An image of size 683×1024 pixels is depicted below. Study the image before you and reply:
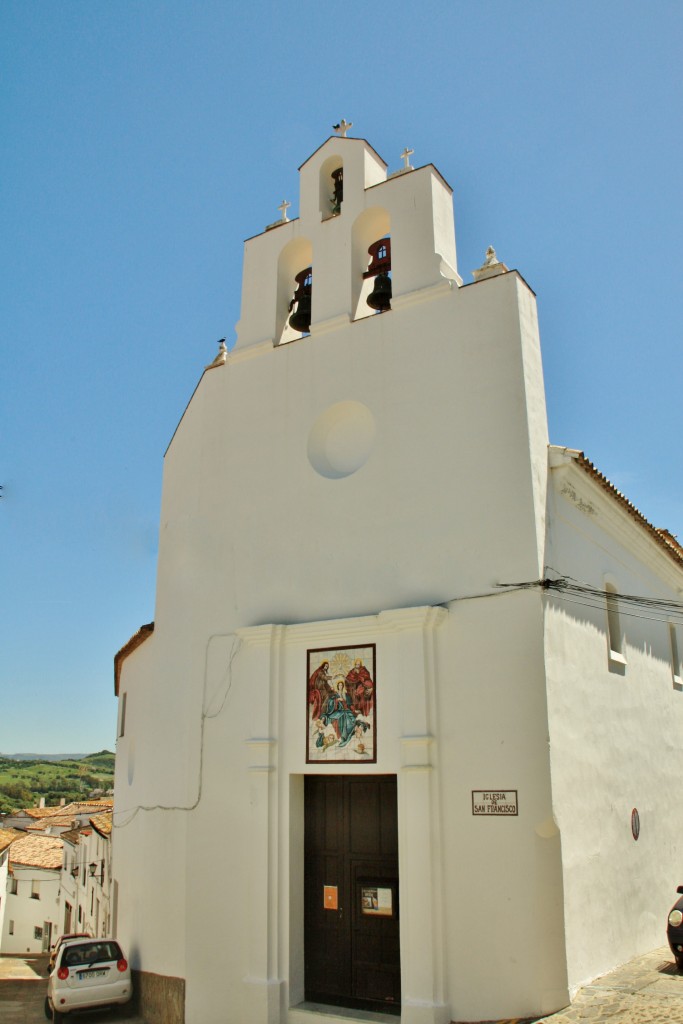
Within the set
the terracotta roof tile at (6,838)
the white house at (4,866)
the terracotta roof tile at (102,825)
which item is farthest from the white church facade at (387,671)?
the white house at (4,866)

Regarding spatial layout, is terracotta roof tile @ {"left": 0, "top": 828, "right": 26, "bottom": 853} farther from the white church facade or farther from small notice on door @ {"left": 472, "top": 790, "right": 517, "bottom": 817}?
small notice on door @ {"left": 472, "top": 790, "right": 517, "bottom": 817}

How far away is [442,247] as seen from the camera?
405 inches

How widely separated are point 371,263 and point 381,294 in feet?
2.37

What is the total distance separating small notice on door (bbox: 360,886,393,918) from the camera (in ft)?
28.0

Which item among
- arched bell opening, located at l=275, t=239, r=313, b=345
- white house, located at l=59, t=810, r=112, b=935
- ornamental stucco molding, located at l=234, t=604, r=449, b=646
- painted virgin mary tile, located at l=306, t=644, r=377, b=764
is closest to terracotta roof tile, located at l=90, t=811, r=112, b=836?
white house, located at l=59, t=810, r=112, b=935

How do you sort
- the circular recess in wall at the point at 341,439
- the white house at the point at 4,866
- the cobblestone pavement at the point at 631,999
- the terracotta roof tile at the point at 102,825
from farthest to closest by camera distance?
the white house at the point at 4,866 → the terracotta roof tile at the point at 102,825 → the circular recess in wall at the point at 341,439 → the cobblestone pavement at the point at 631,999

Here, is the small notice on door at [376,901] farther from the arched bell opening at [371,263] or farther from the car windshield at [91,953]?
the arched bell opening at [371,263]

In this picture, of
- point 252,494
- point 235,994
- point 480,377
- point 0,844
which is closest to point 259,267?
point 252,494

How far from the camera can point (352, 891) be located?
29.0ft

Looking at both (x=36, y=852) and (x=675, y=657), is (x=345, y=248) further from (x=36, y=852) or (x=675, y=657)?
(x=36, y=852)

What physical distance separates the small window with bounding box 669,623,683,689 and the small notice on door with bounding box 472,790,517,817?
6.24m

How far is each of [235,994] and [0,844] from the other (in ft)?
105

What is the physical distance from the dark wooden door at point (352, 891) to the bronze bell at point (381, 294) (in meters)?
5.99

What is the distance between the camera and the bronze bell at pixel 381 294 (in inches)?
421
